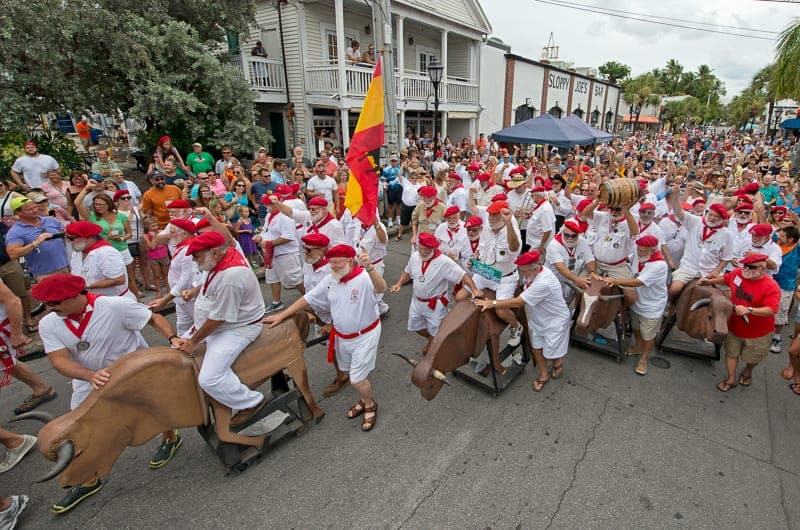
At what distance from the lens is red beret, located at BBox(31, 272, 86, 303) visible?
2.80 metres

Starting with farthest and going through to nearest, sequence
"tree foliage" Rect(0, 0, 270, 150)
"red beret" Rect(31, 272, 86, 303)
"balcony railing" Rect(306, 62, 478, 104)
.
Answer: "balcony railing" Rect(306, 62, 478, 104) < "tree foliage" Rect(0, 0, 270, 150) < "red beret" Rect(31, 272, 86, 303)

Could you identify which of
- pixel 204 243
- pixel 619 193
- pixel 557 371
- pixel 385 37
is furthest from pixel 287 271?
pixel 385 37

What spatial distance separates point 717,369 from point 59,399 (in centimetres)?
771

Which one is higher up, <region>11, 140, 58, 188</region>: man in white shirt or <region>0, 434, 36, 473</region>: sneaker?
<region>11, 140, 58, 188</region>: man in white shirt

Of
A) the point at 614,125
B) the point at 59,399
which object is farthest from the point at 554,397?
the point at 614,125

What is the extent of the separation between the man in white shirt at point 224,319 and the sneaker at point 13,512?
5.25ft

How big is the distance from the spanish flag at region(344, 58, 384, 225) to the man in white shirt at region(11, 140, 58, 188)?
680 centimetres

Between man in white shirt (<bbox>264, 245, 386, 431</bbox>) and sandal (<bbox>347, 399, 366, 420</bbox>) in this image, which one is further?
sandal (<bbox>347, 399, 366, 420</bbox>)

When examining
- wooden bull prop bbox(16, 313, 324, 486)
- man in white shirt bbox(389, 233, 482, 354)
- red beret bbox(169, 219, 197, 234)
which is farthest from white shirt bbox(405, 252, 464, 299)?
red beret bbox(169, 219, 197, 234)

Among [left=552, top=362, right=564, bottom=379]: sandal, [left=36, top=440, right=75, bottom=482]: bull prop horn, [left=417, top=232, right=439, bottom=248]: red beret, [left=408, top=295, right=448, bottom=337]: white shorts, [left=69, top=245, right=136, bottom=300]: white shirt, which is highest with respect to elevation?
[left=417, top=232, right=439, bottom=248]: red beret

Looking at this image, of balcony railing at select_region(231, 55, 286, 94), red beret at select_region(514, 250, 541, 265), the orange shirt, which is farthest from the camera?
balcony railing at select_region(231, 55, 286, 94)

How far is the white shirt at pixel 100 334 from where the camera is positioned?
9.94 feet

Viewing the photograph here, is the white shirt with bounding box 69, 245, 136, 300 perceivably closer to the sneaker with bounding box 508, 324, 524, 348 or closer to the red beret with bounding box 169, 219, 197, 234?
the red beret with bounding box 169, 219, 197, 234

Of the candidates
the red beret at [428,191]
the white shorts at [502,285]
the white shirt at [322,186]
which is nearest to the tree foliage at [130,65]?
the white shirt at [322,186]
